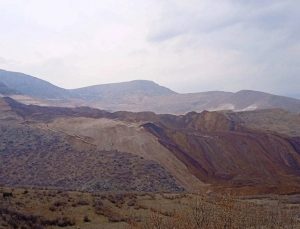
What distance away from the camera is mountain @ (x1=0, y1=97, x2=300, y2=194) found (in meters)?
38.2

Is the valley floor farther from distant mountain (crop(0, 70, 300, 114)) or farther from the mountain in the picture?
distant mountain (crop(0, 70, 300, 114))

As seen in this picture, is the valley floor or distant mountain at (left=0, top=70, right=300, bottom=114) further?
distant mountain at (left=0, top=70, right=300, bottom=114)

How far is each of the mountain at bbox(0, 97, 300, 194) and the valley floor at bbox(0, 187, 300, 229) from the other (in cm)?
1386

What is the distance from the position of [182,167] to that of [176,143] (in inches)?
313

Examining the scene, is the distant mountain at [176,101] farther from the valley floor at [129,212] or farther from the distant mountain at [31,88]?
the valley floor at [129,212]

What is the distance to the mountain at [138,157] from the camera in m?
38.2

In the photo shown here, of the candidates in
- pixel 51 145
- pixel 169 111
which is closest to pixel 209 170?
pixel 51 145

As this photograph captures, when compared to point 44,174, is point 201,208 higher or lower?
higher

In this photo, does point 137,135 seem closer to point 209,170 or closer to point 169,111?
point 209,170

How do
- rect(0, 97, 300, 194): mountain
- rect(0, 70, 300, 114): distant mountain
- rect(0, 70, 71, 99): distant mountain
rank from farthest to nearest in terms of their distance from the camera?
rect(0, 70, 71, 99): distant mountain
rect(0, 70, 300, 114): distant mountain
rect(0, 97, 300, 194): mountain

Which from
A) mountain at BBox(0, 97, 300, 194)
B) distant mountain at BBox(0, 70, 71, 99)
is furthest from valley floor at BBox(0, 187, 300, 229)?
distant mountain at BBox(0, 70, 71, 99)

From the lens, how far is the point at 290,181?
140ft

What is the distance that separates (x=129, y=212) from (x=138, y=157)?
2341cm

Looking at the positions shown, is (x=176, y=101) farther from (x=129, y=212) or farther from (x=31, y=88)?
(x=129, y=212)
